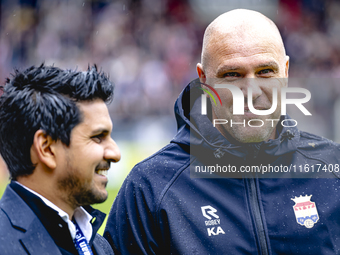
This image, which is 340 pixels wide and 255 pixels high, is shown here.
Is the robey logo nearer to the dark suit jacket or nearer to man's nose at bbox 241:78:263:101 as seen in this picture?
man's nose at bbox 241:78:263:101

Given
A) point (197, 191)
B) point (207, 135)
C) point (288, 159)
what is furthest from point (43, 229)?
point (288, 159)

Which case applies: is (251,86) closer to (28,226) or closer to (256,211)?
(256,211)

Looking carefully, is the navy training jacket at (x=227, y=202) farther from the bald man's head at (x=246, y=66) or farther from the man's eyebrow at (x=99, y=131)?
the man's eyebrow at (x=99, y=131)

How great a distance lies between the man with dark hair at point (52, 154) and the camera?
1420 mm

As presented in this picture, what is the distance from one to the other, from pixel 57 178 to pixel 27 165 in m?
0.11

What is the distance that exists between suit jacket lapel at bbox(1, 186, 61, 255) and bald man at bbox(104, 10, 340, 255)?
18.9 inches

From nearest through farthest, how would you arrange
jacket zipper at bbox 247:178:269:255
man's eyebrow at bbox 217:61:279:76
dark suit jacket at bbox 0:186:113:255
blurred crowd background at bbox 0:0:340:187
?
dark suit jacket at bbox 0:186:113:255 < jacket zipper at bbox 247:178:269:255 < man's eyebrow at bbox 217:61:279:76 < blurred crowd background at bbox 0:0:340:187

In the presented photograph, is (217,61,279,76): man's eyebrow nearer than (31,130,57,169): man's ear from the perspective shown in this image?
No

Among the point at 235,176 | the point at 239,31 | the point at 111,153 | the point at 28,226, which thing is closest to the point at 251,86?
the point at 239,31

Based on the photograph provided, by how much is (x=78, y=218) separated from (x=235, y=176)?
27.2 inches

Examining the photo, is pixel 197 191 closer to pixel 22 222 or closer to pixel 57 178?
pixel 57 178

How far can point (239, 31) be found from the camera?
6.61ft

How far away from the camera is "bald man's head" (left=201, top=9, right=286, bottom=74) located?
2.00 m

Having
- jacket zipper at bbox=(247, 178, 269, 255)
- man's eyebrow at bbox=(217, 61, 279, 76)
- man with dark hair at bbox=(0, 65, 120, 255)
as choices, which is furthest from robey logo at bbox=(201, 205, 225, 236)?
man's eyebrow at bbox=(217, 61, 279, 76)
